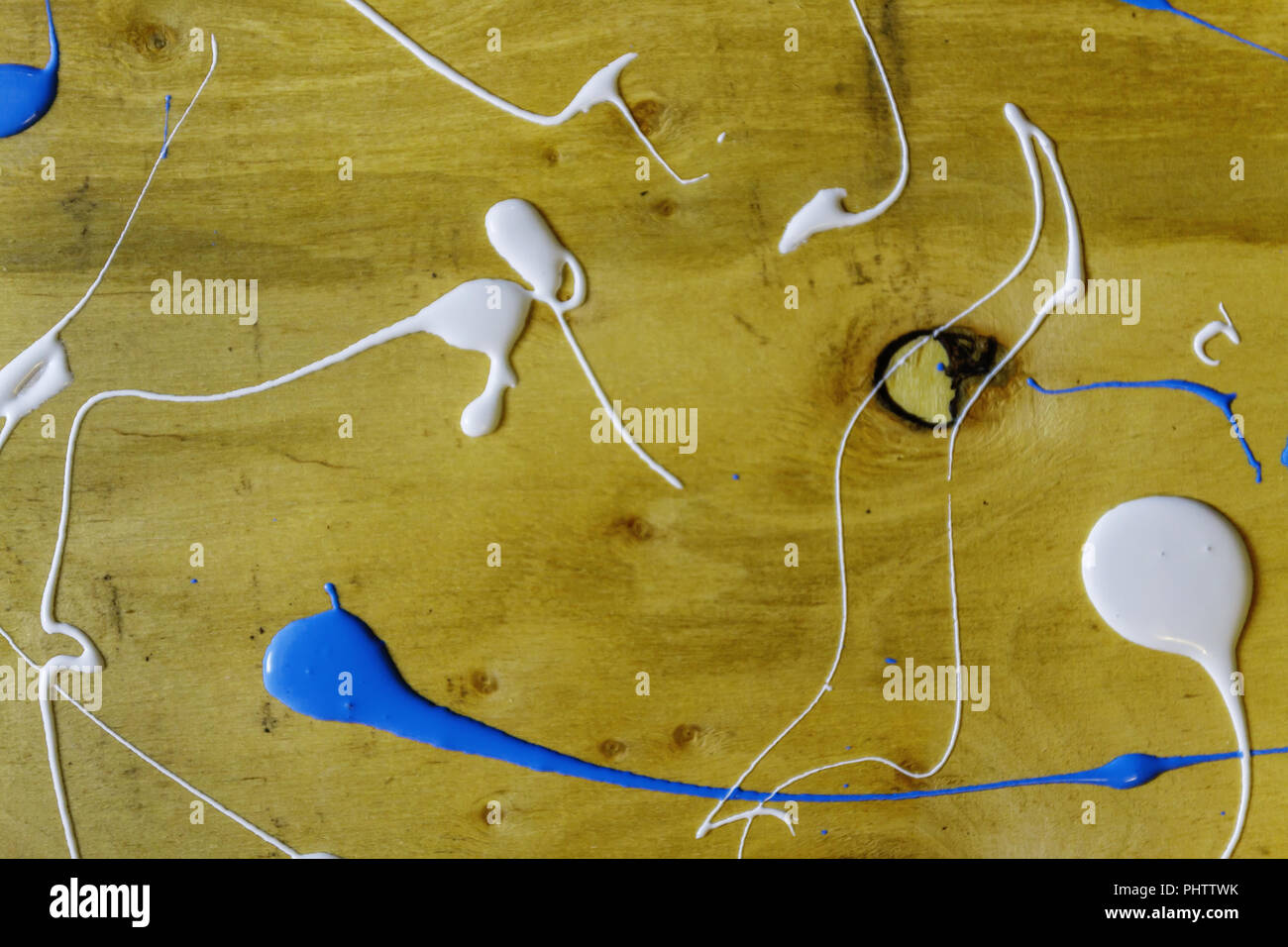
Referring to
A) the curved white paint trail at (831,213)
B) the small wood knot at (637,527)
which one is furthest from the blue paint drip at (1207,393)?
the small wood knot at (637,527)

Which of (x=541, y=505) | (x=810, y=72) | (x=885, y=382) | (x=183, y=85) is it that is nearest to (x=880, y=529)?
(x=885, y=382)

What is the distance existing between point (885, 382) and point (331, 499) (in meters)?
0.57

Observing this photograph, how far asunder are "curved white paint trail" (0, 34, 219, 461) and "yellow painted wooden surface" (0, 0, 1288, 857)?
0.01 meters

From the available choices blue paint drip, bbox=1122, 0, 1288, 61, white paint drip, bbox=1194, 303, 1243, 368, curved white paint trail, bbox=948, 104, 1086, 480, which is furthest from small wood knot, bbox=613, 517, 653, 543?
blue paint drip, bbox=1122, 0, 1288, 61

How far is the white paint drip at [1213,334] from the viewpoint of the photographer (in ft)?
2.61

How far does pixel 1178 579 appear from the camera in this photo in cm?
80

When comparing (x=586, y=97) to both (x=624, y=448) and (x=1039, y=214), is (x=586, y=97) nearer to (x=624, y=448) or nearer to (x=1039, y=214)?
(x=624, y=448)

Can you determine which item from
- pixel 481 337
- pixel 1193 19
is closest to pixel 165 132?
pixel 481 337

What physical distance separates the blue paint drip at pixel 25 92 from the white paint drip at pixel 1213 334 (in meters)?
1.17

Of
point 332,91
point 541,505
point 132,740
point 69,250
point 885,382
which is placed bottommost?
point 132,740

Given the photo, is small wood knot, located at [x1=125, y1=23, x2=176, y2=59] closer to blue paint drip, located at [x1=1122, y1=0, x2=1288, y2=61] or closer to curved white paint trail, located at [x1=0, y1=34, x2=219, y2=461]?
curved white paint trail, located at [x1=0, y1=34, x2=219, y2=461]

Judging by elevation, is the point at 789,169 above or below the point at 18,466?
above

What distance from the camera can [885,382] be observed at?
0.80 meters

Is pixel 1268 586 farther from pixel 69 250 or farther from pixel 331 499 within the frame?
pixel 69 250
